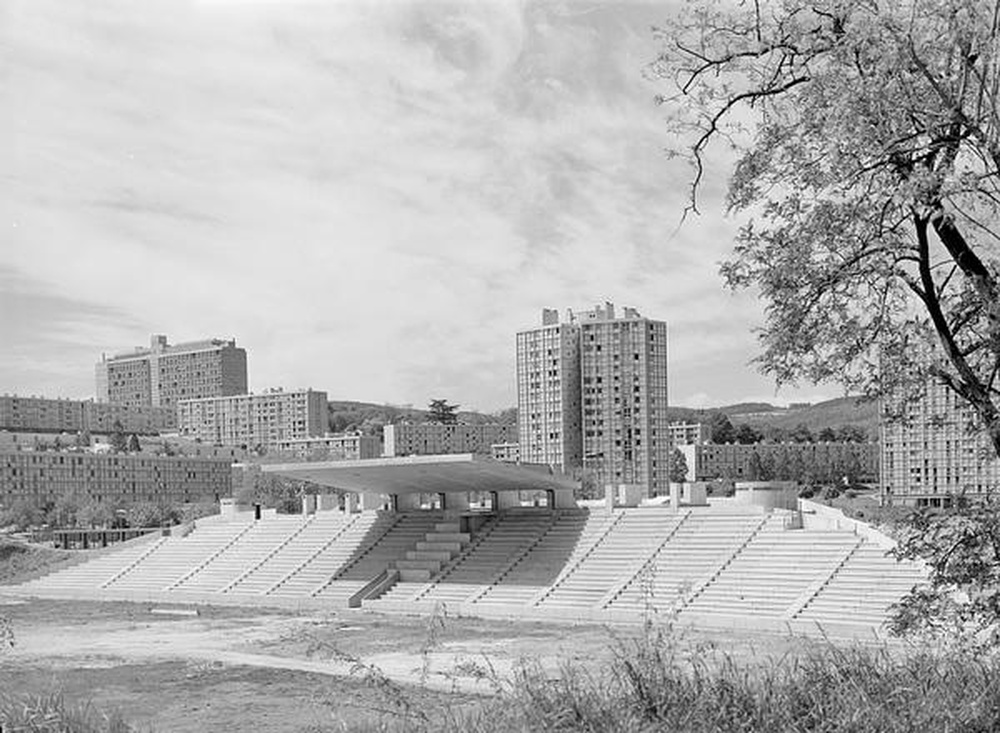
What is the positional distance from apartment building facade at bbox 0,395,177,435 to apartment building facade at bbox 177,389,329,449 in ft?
9.31

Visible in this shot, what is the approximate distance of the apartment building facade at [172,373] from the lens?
140 metres

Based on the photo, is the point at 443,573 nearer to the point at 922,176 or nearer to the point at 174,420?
the point at 922,176

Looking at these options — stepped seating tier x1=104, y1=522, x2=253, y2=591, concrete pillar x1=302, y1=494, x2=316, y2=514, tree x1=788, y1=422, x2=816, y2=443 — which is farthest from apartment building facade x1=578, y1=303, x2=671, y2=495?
stepped seating tier x1=104, y1=522, x2=253, y2=591

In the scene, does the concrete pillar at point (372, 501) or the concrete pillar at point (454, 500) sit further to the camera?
the concrete pillar at point (372, 501)

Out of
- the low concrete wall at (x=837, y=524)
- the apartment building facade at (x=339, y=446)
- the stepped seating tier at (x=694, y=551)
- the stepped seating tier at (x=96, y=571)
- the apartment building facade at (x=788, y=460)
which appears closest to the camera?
the low concrete wall at (x=837, y=524)

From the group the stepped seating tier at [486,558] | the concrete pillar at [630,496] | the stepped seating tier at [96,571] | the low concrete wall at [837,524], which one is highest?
the concrete pillar at [630,496]

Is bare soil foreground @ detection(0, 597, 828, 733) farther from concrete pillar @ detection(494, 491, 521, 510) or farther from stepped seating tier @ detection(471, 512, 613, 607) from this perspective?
concrete pillar @ detection(494, 491, 521, 510)

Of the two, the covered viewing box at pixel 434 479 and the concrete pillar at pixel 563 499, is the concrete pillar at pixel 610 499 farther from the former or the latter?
the concrete pillar at pixel 563 499

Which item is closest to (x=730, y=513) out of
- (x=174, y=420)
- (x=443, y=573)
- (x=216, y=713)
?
(x=443, y=573)

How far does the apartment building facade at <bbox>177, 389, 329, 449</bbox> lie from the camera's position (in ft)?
440

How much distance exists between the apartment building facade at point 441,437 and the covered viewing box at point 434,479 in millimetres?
39973

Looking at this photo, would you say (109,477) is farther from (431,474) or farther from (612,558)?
(612,558)

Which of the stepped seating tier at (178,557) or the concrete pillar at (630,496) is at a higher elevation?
the concrete pillar at (630,496)

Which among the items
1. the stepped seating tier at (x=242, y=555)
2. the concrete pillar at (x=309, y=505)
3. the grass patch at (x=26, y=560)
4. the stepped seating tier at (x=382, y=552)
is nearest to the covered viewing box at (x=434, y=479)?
the stepped seating tier at (x=382, y=552)
